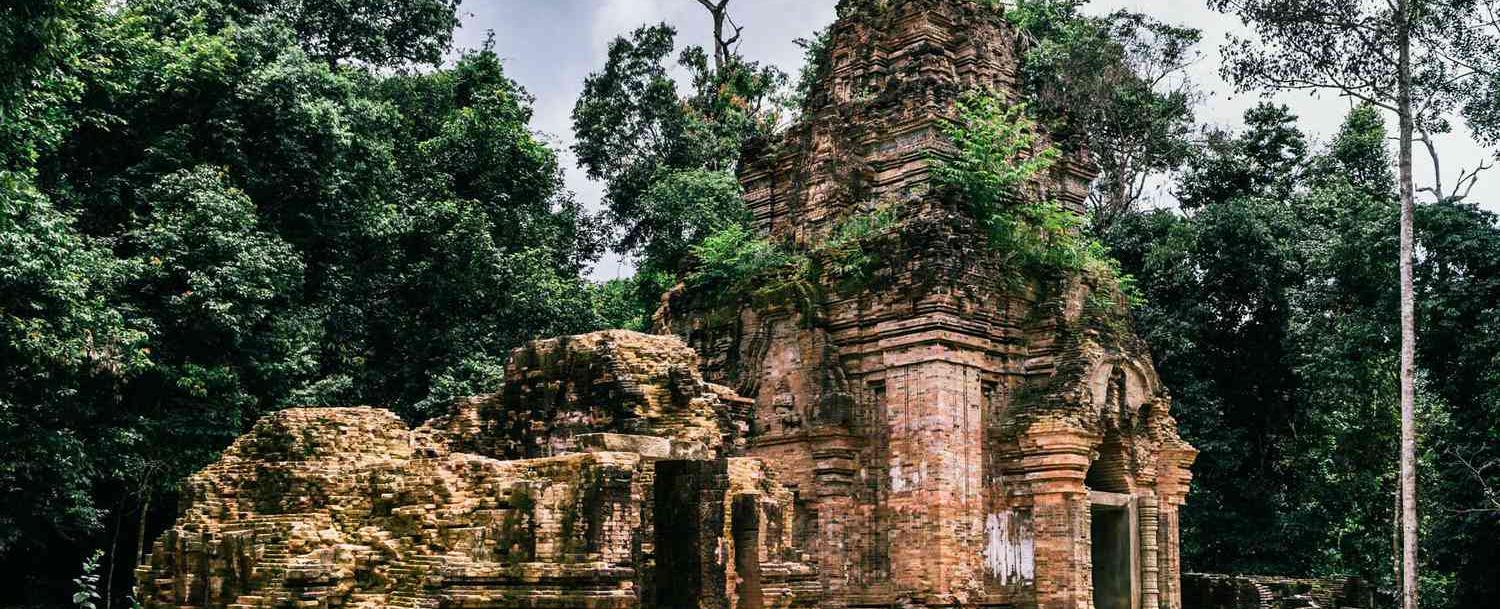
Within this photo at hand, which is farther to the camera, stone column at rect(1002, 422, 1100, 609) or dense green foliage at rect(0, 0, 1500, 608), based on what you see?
dense green foliage at rect(0, 0, 1500, 608)

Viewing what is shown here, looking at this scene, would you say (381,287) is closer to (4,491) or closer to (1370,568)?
(4,491)

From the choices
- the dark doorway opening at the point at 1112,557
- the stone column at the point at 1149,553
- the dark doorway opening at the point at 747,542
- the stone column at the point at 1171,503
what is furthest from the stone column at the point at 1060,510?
the dark doorway opening at the point at 747,542

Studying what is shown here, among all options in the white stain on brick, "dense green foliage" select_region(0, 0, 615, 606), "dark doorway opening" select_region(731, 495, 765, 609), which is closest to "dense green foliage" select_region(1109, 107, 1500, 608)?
"dense green foliage" select_region(0, 0, 615, 606)

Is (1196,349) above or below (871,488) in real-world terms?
above

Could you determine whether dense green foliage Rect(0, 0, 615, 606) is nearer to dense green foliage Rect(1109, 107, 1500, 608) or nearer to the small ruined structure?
the small ruined structure

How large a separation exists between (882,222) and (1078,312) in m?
2.66

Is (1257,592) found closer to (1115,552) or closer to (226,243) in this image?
(1115,552)

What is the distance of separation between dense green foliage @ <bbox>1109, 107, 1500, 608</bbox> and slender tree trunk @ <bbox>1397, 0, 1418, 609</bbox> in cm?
295

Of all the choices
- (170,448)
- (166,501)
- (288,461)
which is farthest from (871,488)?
(166,501)

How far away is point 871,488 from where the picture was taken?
14.5 metres

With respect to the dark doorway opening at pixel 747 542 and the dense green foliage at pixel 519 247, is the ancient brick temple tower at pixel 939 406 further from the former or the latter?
the dark doorway opening at pixel 747 542

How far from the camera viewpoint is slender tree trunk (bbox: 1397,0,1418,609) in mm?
17969

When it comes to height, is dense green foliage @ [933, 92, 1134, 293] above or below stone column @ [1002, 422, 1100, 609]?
above

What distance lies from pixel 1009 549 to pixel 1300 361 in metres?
12.6
